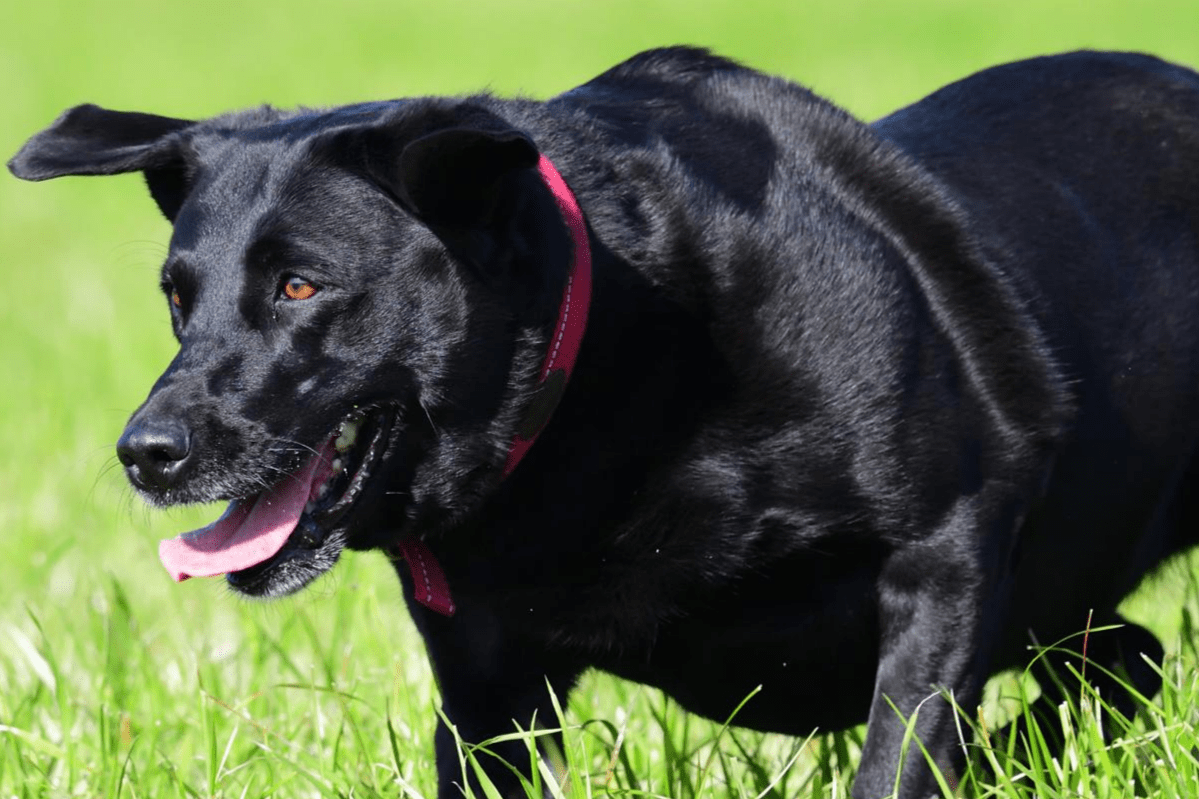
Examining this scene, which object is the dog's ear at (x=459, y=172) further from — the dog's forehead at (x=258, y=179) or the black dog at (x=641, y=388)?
the dog's forehead at (x=258, y=179)

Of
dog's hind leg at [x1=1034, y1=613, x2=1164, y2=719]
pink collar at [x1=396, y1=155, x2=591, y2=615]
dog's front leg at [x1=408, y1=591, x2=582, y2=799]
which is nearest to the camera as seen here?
pink collar at [x1=396, y1=155, x2=591, y2=615]

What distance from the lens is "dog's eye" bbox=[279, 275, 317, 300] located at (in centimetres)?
291

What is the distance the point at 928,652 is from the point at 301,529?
3.53 feet

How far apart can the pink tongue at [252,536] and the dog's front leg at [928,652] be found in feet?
3.30

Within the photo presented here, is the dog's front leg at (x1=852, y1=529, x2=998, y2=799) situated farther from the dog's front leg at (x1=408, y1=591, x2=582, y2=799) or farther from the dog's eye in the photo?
the dog's eye

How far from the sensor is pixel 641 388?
314 centimetres

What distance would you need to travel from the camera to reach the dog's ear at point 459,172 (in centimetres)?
276

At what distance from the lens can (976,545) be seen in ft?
10.2

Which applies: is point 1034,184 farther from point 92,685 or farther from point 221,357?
point 92,685

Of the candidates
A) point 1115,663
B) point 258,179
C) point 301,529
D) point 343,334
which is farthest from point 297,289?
point 1115,663

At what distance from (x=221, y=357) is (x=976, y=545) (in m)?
1.30

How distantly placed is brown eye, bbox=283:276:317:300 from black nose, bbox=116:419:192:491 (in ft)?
0.88

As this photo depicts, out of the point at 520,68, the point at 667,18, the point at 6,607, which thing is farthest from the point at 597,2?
the point at 6,607

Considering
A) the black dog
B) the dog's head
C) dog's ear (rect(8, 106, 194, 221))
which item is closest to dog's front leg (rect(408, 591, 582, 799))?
the black dog
